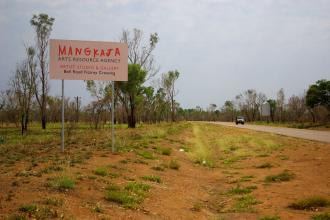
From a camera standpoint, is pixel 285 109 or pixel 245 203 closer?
pixel 245 203

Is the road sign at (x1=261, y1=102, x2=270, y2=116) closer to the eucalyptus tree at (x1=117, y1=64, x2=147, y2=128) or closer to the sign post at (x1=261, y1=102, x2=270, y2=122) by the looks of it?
the sign post at (x1=261, y1=102, x2=270, y2=122)

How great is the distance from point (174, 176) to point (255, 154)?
7.43m

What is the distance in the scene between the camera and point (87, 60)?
49.2 feet

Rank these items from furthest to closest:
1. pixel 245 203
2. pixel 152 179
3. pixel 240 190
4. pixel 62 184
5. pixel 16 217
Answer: pixel 152 179 → pixel 240 190 → pixel 245 203 → pixel 62 184 → pixel 16 217

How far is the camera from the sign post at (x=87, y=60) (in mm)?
14781

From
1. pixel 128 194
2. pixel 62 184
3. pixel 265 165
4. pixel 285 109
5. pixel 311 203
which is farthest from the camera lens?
pixel 285 109

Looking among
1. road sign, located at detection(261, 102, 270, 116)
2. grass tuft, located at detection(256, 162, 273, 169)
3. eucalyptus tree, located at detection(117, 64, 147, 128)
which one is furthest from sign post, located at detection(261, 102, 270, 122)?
grass tuft, located at detection(256, 162, 273, 169)

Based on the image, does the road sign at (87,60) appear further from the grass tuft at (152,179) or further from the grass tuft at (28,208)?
the grass tuft at (28,208)

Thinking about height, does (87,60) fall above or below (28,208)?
above

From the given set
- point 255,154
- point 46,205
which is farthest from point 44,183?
point 255,154

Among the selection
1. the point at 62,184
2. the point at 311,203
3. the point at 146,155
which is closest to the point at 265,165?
the point at 146,155

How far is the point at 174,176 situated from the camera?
12680 mm

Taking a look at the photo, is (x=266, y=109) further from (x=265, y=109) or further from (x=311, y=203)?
(x=311, y=203)

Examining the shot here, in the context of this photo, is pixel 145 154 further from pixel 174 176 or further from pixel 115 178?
pixel 115 178
